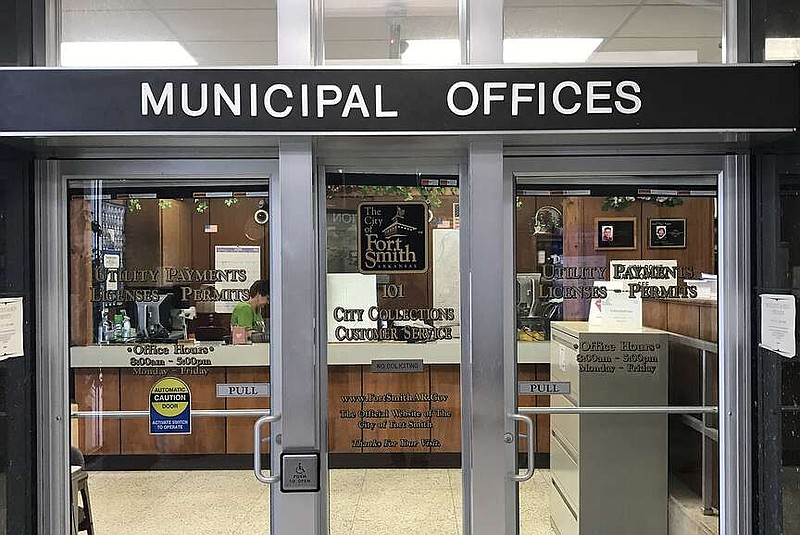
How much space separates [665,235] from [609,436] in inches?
32.2

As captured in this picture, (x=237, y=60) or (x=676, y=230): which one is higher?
(x=237, y=60)

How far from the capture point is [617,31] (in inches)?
106

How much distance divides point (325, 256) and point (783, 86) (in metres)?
1.73

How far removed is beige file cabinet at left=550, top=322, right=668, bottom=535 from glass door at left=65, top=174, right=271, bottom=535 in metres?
1.16

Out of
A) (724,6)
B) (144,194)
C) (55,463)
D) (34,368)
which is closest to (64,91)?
(144,194)

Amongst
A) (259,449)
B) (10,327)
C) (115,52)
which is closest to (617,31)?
(115,52)

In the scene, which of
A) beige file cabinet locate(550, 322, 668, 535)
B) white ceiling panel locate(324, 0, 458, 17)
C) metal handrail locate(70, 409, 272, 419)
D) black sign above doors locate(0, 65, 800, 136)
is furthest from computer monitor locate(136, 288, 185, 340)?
beige file cabinet locate(550, 322, 668, 535)

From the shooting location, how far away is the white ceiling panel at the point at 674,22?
2693 millimetres

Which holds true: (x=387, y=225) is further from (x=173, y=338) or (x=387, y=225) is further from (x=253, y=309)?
(x=173, y=338)

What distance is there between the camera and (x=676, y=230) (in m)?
2.77

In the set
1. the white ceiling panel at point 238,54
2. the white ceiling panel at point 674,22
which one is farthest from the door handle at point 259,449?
the white ceiling panel at point 674,22

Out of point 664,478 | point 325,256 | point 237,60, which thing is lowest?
point 664,478

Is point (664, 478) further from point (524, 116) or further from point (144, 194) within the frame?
point (144, 194)

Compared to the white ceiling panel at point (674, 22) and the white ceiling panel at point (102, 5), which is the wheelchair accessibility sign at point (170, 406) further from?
the white ceiling panel at point (674, 22)
